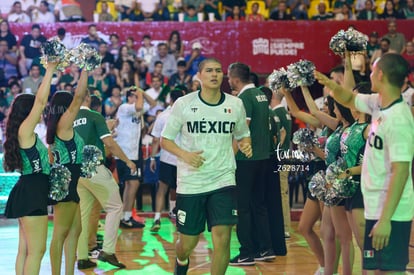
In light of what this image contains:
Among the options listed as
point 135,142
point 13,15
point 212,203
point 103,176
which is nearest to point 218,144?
point 212,203

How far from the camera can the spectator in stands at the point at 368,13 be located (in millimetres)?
18328

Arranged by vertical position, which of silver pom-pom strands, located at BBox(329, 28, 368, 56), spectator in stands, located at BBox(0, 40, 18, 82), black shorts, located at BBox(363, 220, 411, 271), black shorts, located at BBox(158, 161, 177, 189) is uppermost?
silver pom-pom strands, located at BBox(329, 28, 368, 56)

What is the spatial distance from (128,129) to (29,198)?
602cm

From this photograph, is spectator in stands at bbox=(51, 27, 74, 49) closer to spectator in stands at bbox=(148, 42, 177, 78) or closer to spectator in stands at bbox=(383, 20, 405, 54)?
spectator in stands at bbox=(148, 42, 177, 78)

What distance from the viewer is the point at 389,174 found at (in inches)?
208

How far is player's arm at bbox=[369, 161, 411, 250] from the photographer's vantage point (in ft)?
16.6

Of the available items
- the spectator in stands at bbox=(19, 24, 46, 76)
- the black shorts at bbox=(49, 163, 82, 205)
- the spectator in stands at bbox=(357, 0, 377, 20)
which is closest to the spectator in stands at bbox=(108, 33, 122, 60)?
the spectator in stands at bbox=(19, 24, 46, 76)

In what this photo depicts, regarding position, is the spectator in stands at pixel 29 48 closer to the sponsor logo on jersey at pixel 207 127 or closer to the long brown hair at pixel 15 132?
the sponsor logo on jersey at pixel 207 127

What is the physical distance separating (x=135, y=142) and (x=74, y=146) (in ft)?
17.0

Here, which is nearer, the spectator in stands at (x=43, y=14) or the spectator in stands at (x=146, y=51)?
the spectator in stands at (x=146, y=51)

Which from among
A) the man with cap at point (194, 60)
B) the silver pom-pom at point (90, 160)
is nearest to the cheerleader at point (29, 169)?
the silver pom-pom at point (90, 160)

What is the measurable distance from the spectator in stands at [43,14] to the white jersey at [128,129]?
21.2 ft

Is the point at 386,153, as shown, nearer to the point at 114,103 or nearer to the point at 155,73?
the point at 114,103

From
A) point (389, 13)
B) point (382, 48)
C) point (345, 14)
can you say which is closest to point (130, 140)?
point (382, 48)
